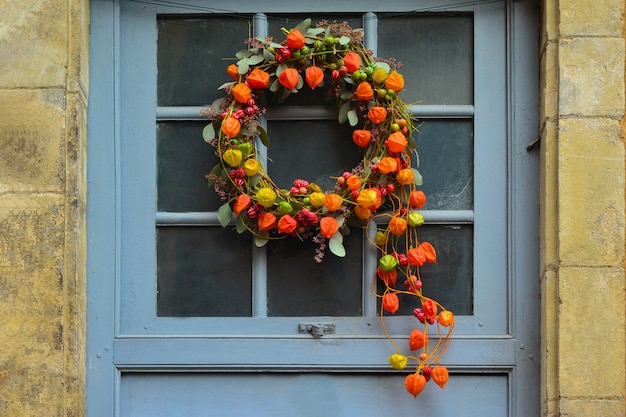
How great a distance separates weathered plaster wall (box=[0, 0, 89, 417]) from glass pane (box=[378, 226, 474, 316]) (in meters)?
1.08

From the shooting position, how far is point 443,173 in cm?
271

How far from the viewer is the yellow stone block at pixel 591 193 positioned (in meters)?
2.48

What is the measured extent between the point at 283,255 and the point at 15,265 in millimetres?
897

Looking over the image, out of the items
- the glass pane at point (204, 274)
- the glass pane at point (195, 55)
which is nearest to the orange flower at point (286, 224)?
the glass pane at point (204, 274)

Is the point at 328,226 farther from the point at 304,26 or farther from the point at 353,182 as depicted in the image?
the point at 304,26

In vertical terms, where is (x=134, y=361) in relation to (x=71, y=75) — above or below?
below

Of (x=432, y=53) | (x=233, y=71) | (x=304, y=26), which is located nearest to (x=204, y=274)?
(x=233, y=71)

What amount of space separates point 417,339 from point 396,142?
2.17 feet

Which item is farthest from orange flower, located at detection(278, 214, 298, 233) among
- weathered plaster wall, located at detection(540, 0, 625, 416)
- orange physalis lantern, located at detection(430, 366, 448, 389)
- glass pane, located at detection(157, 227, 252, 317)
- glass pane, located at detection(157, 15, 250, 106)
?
weathered plaster wall, located at detection(540, 0, 625, 416)

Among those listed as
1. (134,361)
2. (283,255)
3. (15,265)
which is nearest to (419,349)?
(283,255)

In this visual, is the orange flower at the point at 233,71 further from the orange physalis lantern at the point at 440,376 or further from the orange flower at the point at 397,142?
the orange physalis lantern at the point at 440,376

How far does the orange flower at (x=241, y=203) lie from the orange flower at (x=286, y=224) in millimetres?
124

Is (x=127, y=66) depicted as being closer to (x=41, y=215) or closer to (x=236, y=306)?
(x=41, y=215)

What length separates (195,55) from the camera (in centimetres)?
275
